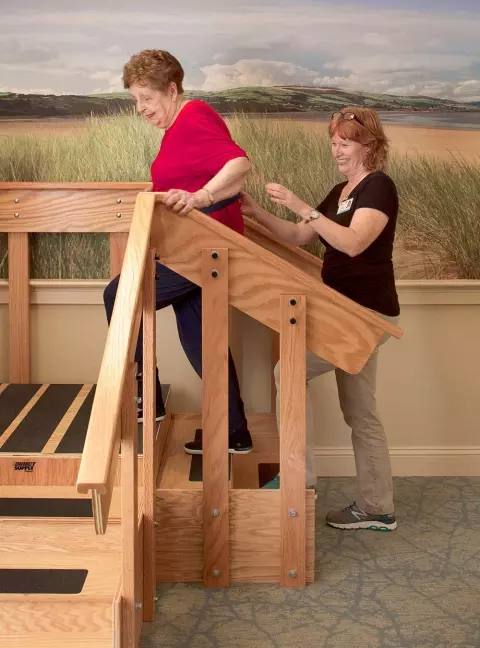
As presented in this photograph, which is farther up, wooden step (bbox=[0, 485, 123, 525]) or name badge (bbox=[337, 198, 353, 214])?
name badge (bbox=[337, 198, 353, 214])

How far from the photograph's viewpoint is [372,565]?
9.86 feet

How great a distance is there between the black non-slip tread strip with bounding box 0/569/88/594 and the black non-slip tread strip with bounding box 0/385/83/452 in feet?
2.04

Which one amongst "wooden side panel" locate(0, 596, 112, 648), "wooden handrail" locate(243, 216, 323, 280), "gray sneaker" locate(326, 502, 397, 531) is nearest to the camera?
"wooden side panel" locate(0, 596, 112, 648)

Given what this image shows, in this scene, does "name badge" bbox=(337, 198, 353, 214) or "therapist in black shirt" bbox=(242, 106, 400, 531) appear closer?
"therapist in black shirt" bbox=(242, 106, 400, 531)

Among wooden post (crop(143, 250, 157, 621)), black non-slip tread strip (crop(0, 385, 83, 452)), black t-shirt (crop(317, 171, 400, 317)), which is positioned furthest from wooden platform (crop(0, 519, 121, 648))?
black t-shirt (crop(317, 171, 400, 317))

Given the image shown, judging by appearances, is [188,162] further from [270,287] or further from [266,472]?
[266,472]

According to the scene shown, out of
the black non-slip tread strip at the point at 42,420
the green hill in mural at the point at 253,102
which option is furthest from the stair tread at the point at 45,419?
the green hill in mural at the point at 253,102

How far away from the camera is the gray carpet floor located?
2.52 m

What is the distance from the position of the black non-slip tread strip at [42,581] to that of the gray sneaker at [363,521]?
127cm

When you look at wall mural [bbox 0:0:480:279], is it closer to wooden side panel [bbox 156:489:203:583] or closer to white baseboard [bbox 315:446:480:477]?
white baseboard [bbox 315:446:480:477]

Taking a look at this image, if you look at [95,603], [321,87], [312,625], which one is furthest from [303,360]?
[321,87]

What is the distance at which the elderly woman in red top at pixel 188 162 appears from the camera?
286 centimetres

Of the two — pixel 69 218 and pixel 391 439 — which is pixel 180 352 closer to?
pixel 69 218

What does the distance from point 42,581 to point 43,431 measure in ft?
2.88
